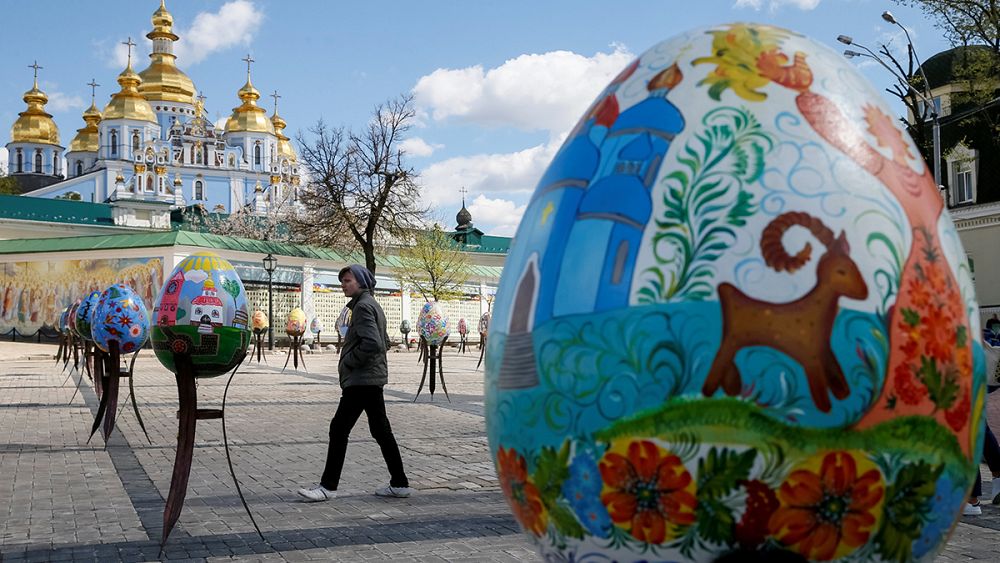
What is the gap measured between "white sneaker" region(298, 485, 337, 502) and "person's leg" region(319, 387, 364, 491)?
0.04 metres

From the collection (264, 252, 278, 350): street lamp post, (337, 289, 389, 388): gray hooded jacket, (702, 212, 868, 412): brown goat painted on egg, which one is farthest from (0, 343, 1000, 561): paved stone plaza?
(264, 252, 278, 350): street lamp post

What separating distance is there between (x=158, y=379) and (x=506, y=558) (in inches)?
885

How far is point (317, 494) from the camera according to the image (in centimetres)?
860

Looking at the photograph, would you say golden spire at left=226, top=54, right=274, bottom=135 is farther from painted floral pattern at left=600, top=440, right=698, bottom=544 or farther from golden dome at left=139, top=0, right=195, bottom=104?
painted floral pattern at left=600, top=440, right=698, bottom=544

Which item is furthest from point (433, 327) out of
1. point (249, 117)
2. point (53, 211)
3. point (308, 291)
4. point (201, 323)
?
point (249, 117)

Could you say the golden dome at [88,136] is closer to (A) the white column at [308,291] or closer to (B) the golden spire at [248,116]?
(B) the golden spire at [248,116]

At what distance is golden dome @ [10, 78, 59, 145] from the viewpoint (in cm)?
11575

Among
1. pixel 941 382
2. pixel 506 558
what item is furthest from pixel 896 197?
pixel 506 558

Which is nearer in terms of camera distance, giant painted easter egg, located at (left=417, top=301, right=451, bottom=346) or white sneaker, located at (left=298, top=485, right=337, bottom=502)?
white sneaker, located at (left=298, top=485, right=337, bottom=502)

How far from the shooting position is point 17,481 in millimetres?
9797

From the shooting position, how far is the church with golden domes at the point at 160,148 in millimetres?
101062

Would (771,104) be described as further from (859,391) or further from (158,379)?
(158,379)

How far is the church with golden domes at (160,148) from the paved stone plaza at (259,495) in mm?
82238

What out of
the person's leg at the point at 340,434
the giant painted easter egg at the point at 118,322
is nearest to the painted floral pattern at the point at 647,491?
the person's leg at the point at 340,434
